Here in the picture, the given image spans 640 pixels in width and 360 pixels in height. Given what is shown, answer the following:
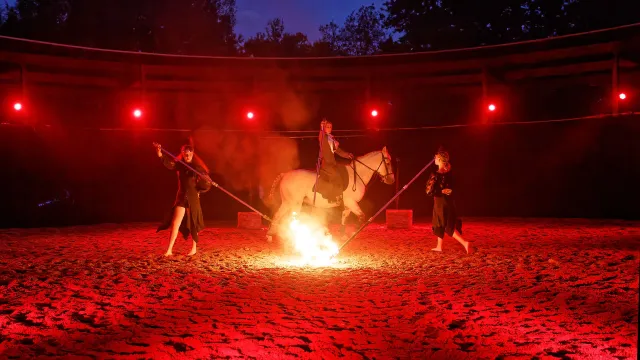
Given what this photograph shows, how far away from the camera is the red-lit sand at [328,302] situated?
487 centimetres

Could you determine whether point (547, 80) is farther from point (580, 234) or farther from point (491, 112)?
point (580, 234)

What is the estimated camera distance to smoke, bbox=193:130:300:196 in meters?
17.8

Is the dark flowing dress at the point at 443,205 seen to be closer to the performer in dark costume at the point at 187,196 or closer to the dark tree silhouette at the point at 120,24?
the performer in dark costume at the point at 187,196

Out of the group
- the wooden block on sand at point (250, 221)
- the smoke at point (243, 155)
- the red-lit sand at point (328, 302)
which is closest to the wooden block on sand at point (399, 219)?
the red-lit sand at point (328, 302)

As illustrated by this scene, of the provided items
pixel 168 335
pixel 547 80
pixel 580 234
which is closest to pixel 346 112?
pixel 547 80

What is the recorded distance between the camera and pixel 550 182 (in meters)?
16.9

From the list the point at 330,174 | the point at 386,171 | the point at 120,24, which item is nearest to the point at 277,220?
the point at 330,174

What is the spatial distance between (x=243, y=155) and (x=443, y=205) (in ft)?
30.9

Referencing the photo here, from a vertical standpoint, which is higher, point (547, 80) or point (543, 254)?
point (547, 80)

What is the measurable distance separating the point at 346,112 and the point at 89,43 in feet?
49.0

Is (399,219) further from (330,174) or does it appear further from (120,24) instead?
(120,24)

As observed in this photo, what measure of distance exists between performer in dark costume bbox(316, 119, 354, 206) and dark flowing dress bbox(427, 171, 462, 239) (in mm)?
2049

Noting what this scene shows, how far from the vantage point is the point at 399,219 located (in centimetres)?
1493

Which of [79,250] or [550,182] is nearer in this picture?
[79,250]
